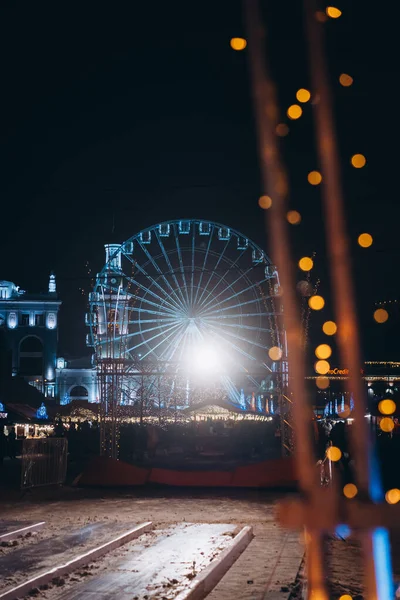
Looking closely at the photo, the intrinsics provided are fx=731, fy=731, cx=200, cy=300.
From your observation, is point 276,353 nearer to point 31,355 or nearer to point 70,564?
point 70,564

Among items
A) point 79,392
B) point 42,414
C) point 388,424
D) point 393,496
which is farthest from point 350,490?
point 79,392

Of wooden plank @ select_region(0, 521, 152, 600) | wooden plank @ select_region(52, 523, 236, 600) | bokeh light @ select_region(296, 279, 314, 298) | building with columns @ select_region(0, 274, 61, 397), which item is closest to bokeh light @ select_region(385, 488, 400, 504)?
wooden plank @ select_region(52, 523, 236, 600)

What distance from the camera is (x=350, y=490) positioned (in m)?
18.1

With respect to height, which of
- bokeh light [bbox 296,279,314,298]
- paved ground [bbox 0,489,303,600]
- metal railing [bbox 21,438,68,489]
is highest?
bokeh light [bbox 296,279,314,298]

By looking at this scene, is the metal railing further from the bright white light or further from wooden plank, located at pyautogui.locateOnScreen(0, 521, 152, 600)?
the bright white light

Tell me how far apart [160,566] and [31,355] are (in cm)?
8869

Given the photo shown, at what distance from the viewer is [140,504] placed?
17.1 metres

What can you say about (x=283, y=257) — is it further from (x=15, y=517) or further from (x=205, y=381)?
(x=205, y=381)

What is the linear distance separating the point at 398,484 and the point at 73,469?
12.6m

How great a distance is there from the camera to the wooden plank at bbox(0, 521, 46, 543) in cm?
1136

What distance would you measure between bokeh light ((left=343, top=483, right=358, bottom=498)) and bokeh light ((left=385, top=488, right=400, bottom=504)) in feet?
2.48

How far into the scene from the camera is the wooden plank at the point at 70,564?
766 cm

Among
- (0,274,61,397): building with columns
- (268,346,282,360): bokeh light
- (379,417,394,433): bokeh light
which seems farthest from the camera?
(0,274,61,397): building with columns

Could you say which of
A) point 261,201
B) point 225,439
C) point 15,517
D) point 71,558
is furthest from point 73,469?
point 71,558
